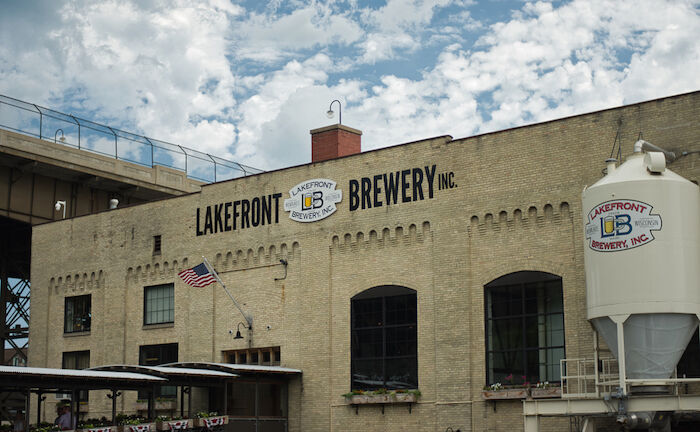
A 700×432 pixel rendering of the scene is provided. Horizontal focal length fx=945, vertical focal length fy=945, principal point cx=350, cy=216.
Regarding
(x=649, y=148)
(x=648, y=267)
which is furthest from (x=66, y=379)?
(x=649, y=148)

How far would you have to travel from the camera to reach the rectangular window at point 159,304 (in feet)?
124

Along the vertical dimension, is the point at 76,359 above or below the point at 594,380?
above

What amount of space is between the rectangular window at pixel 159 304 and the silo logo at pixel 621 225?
64.3 ft

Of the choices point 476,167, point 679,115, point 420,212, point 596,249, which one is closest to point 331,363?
point 420,212

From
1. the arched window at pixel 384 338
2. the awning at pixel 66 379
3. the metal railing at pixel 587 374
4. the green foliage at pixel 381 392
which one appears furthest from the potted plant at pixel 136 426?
the metal railing at pixel 587 374

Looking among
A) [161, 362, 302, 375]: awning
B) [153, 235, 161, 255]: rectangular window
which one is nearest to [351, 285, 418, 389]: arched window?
[161, 362, 302, 375]: awning

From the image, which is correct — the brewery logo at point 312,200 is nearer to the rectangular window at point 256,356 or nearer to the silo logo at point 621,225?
the rectangular window at point 256,356

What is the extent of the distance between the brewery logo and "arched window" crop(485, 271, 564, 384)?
6900 millimetres

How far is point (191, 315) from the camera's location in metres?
36.6

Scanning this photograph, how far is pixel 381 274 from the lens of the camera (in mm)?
31250

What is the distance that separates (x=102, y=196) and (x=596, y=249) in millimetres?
33017

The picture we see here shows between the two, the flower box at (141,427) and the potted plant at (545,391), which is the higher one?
the potted plant at (545,391)

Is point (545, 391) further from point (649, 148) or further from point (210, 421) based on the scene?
point (210, 421)

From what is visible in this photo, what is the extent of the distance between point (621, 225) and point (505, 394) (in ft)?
23.0
